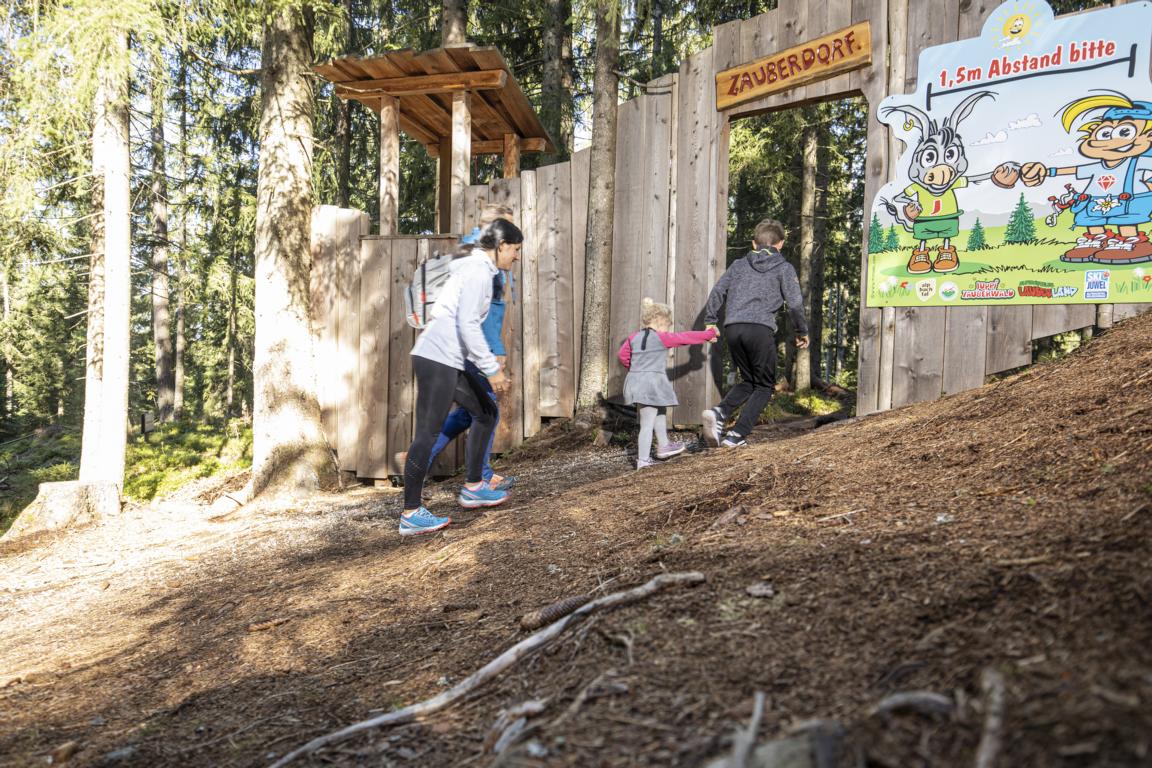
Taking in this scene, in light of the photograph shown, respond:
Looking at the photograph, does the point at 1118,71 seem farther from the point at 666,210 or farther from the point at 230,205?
the point at 230,205

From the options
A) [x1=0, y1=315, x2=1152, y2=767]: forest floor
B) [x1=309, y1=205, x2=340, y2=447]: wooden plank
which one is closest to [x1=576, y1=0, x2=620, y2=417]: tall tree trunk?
[x1=0, y1=315, x2=1152, y2=767]: forest floor

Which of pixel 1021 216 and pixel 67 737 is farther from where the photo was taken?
pixel 1021 216

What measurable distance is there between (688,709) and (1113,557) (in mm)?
1190

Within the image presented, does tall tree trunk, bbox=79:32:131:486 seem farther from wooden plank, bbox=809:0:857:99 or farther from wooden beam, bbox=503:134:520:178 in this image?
wooden plank, bbox=809:0:857:99

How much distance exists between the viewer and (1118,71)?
5.18 meters

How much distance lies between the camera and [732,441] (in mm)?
6395

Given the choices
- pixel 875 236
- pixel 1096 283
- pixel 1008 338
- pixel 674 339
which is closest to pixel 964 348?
pixel 1008 338

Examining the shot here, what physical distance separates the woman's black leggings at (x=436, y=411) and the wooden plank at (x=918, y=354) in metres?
3.34

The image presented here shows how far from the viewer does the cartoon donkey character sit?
580 centimetres

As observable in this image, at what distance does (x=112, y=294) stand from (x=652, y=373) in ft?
18.4

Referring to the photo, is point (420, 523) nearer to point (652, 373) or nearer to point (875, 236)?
point (652, 373)

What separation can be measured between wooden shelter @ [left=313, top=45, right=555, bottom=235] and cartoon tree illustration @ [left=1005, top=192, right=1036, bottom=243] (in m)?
4.86

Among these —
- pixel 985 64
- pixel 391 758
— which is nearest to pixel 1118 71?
pixel 985 64

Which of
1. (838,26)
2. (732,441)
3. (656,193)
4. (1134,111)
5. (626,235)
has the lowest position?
(732,441)
